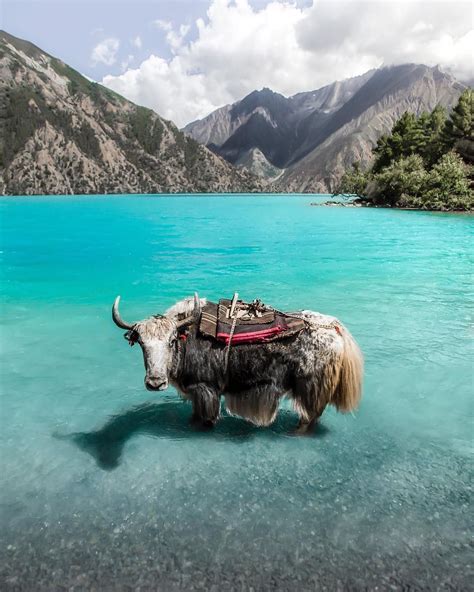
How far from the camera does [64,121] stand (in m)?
190

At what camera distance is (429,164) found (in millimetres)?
64562

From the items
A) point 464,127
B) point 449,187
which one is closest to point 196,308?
point 449,187

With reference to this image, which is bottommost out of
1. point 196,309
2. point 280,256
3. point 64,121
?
point 280,256

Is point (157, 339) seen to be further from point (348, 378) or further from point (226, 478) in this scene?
point (348, 378)

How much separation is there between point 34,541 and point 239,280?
12800 mm

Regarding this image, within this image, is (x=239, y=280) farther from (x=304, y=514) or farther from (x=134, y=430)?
(x=304, y=514)

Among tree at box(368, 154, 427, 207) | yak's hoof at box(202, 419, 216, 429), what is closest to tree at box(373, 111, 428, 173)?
tree at box(368, 154, 427, 207)

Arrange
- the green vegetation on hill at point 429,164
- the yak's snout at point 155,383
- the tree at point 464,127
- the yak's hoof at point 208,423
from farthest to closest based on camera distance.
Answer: the tree at point 464,127 → the green vegetation on hill at point 429,164 → the yak's hoof at point 208,423 → the yak's snout at point 155,383

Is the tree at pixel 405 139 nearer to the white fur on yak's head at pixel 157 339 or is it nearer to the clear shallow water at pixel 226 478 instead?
the clear shallow water at pixel 226 478

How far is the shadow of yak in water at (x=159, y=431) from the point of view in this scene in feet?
16.6

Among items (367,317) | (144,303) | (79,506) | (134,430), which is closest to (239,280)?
(144,303)

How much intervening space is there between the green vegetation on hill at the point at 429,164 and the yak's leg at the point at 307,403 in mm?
52171

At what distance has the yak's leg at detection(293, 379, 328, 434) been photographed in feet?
15.5

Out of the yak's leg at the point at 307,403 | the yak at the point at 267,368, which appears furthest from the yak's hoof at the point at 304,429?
the yak at the point at 267,368
